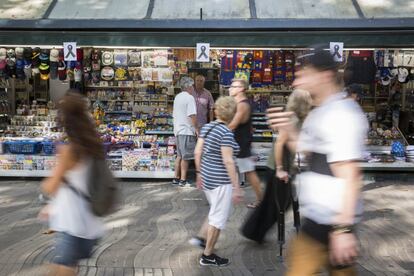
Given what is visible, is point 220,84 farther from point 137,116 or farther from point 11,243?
point 11,243

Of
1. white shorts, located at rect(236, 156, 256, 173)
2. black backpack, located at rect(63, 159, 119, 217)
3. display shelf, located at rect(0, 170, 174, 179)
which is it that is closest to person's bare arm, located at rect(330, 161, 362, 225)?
black backpack, located at rect(63, 159, 119, 217)

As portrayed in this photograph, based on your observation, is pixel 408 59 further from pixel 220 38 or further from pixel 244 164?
pixel 244 164

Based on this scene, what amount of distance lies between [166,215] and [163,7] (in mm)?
4101

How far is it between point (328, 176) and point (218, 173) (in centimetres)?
221

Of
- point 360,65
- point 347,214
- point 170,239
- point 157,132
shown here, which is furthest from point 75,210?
point 360,65

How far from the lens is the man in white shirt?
8719 millimetres

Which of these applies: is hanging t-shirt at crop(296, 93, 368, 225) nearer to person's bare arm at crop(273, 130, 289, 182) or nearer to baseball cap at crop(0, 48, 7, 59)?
person's bare arm at crop(273, 130, 289, 182)

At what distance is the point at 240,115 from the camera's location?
6.77m

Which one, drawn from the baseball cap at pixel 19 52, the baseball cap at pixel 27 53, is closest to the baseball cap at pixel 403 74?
the baseball cap at pixel 27 53

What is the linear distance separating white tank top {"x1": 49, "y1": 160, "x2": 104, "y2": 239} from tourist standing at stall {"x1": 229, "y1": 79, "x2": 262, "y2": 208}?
3421 mm

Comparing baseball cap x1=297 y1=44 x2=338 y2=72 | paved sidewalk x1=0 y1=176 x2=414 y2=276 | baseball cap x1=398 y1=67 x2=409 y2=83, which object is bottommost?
paved sidewalk x1=0 y1=176 x2=414 y2=276

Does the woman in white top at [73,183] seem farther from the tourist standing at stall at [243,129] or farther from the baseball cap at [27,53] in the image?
the baseball cap at [27,53]

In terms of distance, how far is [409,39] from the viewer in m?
8.73

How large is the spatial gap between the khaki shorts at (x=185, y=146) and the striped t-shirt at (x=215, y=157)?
3.74m
